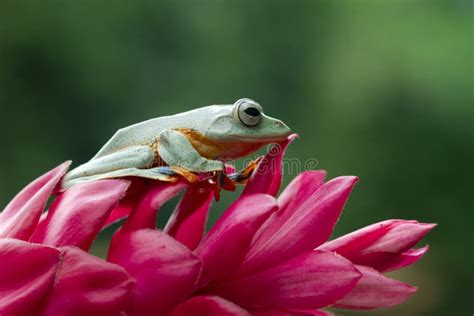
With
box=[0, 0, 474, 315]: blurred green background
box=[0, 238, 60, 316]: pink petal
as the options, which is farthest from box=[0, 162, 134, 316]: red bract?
box=[0, 0, 474, 315]: blurred green background

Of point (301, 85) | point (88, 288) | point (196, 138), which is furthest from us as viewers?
point (301, 85)

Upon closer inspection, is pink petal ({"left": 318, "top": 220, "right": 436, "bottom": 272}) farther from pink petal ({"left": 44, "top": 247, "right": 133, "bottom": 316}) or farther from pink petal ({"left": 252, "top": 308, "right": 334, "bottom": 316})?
pink petal ({"left": 44, "top": 247, "right": 133, "bottom": 316})

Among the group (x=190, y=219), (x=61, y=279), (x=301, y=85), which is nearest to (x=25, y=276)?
(x=61, y=279)

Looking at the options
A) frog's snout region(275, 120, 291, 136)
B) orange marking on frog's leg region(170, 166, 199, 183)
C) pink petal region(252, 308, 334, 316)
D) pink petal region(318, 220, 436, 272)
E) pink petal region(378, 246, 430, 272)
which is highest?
frog's snout region(275, 120, 291, 136)

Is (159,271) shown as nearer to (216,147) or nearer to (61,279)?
(61,279)

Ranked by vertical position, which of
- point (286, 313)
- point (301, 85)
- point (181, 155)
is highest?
point (181, 155)

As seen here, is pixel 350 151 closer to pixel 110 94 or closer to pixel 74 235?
pixel 110 94
